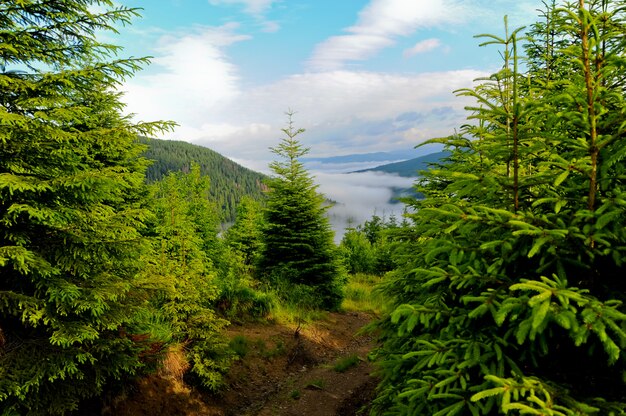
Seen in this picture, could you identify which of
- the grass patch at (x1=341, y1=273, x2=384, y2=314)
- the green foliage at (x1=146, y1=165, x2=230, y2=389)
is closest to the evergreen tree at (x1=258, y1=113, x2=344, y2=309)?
the grass patch at (x1=341, y1=273, x2=384, y2=314)

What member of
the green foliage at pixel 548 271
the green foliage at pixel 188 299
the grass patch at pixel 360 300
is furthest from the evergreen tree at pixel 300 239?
the green foliage at pixel 548 271

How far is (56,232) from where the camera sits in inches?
244

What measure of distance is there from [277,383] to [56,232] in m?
6.71

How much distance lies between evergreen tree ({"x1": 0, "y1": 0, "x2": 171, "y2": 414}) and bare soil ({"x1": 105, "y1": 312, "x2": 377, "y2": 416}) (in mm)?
1527

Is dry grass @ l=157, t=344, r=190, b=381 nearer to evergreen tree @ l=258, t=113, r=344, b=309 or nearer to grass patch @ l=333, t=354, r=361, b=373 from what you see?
grass patch @ l=333, t=354, r=361, b=373

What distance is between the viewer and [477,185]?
3.53m

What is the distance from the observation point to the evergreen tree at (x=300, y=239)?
16.1m

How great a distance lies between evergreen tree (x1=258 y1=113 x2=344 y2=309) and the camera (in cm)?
1613

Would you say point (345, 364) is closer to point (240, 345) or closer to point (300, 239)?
point (240, 345)

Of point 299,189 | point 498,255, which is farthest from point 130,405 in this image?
point 299,189

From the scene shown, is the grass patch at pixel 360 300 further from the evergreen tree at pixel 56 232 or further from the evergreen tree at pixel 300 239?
the evergreen tree at pixel 56 232

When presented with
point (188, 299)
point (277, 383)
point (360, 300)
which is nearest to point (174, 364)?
point (188, 299)

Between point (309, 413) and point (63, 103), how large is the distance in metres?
7.97

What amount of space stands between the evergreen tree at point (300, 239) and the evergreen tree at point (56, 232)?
9.55 meters
